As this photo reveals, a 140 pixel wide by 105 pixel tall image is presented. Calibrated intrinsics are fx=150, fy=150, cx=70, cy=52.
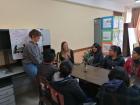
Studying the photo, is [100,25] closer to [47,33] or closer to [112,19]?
[112,19]

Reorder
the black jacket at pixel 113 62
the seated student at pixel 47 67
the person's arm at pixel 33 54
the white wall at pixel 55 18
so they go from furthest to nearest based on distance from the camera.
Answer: the white wall at pixel 55 18 → the black jacket at pixel 113 62 → the person's arm at pixel 33 54 → the seated student at pixel 47 67

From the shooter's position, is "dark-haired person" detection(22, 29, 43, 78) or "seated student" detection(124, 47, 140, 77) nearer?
"seated student" detection(124, 47, 140, 77)

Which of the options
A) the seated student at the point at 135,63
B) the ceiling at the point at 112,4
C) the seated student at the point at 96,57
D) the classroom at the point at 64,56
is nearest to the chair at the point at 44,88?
the classroom at the point at 64,56

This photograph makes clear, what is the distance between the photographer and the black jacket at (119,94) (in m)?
1.37

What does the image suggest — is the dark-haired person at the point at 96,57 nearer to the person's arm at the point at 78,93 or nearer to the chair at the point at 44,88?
the chair at the point at 44,88

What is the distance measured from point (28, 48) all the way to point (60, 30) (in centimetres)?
159

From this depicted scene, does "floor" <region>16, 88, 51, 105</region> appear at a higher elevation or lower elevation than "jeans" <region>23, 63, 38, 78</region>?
lower

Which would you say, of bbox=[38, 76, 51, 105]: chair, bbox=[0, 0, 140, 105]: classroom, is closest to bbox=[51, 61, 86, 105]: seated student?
bbox=[0, 0, 140, 105]: classroom

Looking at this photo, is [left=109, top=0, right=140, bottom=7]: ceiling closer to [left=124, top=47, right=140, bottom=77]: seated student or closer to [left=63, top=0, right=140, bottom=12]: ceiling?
[left=63, top=0, right=140, bottom=12]: ceiling

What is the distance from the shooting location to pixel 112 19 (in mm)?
5078

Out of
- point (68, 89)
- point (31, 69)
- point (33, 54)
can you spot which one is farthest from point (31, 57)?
point (68, 89)

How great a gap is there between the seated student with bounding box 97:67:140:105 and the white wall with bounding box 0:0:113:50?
2.48 meters

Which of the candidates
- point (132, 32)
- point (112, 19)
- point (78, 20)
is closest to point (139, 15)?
point (132, 32)

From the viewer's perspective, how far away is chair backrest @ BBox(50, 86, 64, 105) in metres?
1.65
